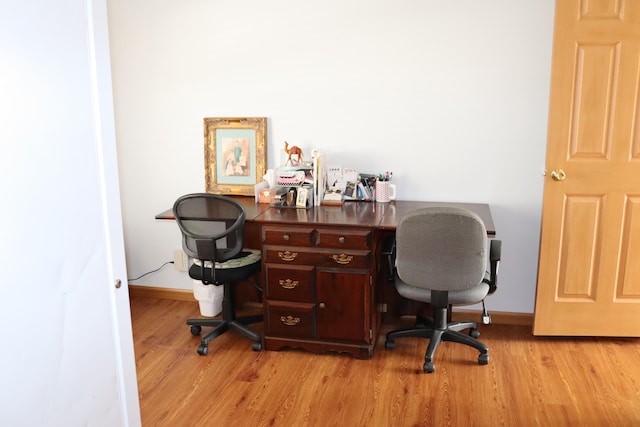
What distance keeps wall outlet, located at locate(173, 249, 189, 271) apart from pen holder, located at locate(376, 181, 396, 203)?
4.64 ft

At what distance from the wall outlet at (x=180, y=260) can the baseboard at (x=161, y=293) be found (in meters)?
0.17

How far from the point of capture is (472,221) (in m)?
2.69

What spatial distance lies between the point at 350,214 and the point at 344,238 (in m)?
0.23

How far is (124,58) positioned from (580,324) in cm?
325

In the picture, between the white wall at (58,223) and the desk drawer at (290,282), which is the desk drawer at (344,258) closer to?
the desk drawer at (290,282)

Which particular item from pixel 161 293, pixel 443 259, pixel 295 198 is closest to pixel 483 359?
pixel 443 259

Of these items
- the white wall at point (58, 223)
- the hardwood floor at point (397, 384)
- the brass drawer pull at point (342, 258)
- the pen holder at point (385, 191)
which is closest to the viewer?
the white wall at point (58, 223)

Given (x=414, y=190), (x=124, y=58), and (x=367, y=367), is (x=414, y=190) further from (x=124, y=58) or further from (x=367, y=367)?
(x=124, y=58)

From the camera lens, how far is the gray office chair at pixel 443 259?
8.87ft

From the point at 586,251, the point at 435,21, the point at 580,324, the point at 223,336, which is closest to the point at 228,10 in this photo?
the point at 435,21

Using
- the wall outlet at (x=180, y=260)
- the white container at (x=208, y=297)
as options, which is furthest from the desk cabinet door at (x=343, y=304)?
the wall outlet at (x=180, y=260)

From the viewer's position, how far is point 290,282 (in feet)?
10.2

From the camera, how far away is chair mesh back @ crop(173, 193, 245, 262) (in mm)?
2975

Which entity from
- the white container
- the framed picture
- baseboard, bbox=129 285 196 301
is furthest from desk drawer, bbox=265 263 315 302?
baseboard, bbox=129 285 196 301
